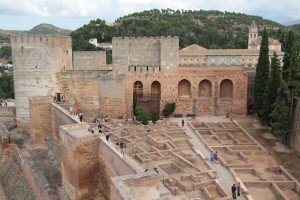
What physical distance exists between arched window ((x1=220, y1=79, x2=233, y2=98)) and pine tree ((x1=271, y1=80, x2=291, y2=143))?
17.8 feet

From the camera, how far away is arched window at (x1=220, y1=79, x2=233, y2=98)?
23484 mm

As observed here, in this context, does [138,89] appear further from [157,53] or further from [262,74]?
[262,74]

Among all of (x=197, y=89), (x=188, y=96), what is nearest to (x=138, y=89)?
(x=188, y=96)

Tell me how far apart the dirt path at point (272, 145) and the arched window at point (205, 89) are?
2287 mm

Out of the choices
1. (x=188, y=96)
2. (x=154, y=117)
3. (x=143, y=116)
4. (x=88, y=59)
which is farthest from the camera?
(x=88, y=59)

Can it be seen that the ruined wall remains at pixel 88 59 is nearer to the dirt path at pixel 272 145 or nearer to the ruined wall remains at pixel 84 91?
the ruined wall remains at pixel 84 91

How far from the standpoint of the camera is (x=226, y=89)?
23.7 metres

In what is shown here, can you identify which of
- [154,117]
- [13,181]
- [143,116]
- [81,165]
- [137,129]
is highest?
[143,116]

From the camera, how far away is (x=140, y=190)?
29.2ft

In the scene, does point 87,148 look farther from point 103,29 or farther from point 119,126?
point 103,29

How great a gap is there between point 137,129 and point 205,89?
19.5ft

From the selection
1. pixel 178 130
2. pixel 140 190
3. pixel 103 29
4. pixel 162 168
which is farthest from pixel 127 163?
pixel 103 29

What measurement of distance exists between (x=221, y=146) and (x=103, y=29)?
3984 centimetres

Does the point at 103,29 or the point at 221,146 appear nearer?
the point at 221,146
